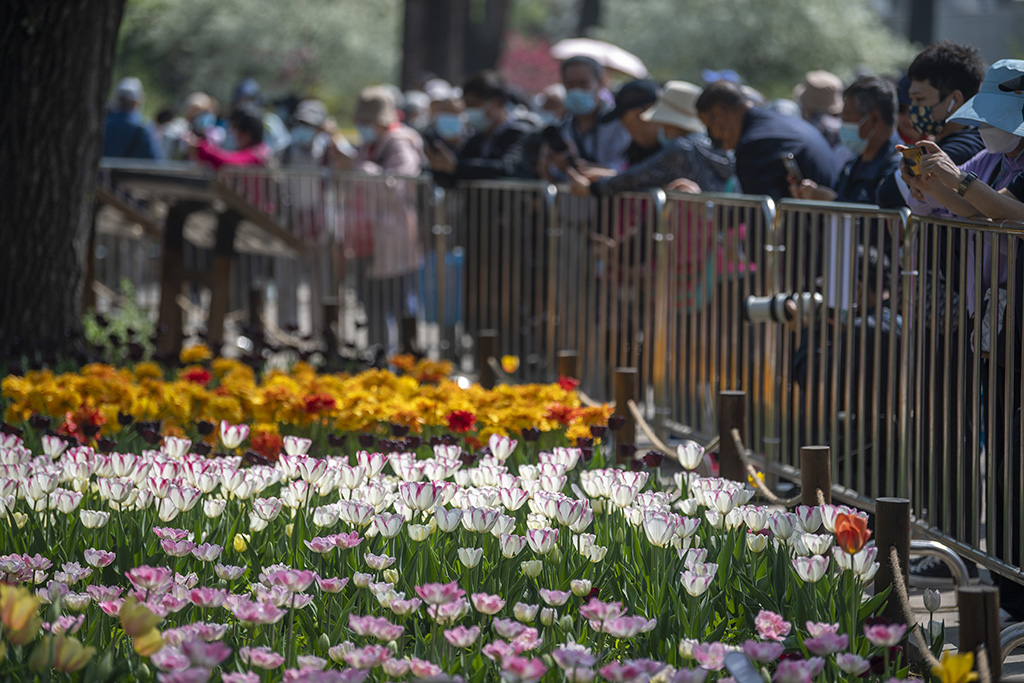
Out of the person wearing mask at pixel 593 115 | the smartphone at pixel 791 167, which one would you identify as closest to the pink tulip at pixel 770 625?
the smartphone at pixel 791 167

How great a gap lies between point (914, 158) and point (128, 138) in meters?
10.8

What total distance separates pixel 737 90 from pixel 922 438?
2505 mm

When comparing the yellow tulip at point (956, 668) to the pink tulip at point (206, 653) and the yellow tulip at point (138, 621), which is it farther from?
the yellow tulip at point (138, 621)

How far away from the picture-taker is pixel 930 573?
17.6 ft

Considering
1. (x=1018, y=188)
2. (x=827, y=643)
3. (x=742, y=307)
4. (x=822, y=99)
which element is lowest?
(x=827, y=643)

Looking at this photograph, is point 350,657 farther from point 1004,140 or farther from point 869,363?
point 869,363

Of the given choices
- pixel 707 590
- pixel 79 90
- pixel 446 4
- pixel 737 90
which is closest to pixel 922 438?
pixel 707 590

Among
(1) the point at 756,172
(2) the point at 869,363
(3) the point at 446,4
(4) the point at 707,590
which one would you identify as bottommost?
(4) the point at 707,590

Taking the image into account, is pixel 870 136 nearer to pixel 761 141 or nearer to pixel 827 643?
pixel 761 141

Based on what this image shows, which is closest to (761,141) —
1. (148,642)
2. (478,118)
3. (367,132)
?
(478,118)

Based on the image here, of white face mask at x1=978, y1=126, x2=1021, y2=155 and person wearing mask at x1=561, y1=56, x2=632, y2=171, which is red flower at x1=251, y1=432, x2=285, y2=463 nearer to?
white face mask at x1=978, y1=126, x2=1021, y2=155

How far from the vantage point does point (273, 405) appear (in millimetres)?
5797

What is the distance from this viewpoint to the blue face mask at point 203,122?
1627cm

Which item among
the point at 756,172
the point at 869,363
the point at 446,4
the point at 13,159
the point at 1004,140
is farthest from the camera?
the point at 446,4
